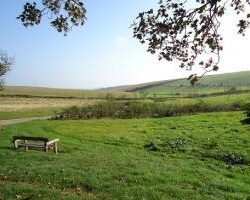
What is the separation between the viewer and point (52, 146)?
92.1ft

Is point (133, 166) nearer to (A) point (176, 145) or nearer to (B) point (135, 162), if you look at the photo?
(B) point (135, 162)

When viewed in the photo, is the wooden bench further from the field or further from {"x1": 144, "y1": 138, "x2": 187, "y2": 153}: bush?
{"x1": 144, "y1": 138, "x2": 187, "y2": 153}: bush

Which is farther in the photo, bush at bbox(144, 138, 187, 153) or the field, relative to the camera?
bush at bbox(144, 138, 187, 153)

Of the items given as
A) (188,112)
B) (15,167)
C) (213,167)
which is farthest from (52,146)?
(188,112)

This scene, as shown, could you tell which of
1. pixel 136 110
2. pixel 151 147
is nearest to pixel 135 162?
pixel 151 147

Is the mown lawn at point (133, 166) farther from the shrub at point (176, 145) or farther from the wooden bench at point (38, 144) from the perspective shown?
the wooden bench at point (38, 144)

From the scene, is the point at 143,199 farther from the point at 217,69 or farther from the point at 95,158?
the point at 95,158

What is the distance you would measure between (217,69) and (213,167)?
12597 millimetres

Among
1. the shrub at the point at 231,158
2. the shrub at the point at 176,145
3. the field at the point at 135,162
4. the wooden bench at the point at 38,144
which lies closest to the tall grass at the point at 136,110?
the field at the point at 135,162

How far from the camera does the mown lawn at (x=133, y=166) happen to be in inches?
640

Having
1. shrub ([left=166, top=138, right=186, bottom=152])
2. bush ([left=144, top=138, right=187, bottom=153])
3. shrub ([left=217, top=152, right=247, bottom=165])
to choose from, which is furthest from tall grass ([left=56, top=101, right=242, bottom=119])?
shrub ([left=217, top=152, right=247, bottom=165])

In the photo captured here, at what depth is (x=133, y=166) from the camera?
2077 centimetres

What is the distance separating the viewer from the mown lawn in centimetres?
Answer: 1625

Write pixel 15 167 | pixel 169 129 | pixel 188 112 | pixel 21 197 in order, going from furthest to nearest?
pixel 188 112 → pixel 169 129 → pixel 15 167 → pixel 21 197
